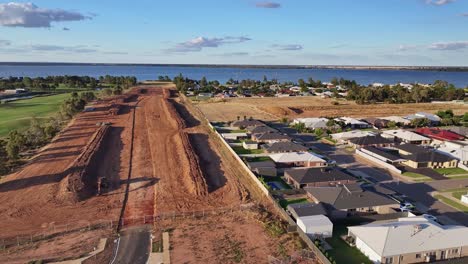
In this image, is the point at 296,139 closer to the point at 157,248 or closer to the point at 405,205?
the point at 405,205

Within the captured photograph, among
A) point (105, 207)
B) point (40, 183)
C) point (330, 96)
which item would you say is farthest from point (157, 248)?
point (330, 96)

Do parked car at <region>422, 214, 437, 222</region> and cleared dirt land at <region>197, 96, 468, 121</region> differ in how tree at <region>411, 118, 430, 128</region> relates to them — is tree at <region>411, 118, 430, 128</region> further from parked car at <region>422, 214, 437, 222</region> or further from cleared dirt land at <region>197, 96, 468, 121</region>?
parked car at <region>422, 214, 437, 222</region>

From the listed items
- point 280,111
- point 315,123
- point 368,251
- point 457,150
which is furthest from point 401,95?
point 368,251

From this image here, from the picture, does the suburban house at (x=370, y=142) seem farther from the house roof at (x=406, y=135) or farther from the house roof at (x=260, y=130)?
the house roof at (x=260, y=130)

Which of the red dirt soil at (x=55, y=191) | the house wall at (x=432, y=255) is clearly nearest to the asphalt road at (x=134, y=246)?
the red dirt soil at (x=55, y=191)

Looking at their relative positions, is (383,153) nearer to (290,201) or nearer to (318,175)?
(318,175)

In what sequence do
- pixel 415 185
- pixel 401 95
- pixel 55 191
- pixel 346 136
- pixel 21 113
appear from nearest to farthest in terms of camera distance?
1. pixel 55 191
2. pixel 415 185
3. pixel 346 136
4. pixel 21 113
5. pixel 401 95
